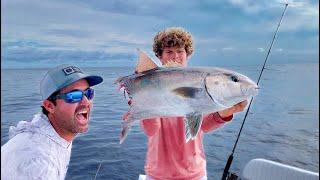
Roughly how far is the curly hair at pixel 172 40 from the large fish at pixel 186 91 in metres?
1.07

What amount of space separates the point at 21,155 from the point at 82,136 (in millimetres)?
9532

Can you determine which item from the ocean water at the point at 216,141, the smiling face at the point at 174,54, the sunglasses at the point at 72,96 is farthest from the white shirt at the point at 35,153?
the ocean water at the point at 216,141

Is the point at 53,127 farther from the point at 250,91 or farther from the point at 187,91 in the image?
the point at 250,91

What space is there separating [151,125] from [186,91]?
109 centimetres

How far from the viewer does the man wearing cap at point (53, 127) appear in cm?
254

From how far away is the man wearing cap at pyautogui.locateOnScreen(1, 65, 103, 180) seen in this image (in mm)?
2543

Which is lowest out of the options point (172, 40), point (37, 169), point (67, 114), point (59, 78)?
point (37, 169)

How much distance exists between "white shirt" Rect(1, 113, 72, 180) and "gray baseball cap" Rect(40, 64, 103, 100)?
0.65ft

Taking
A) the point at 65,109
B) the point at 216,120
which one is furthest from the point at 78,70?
the point at 216,120

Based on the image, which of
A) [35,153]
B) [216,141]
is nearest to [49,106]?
[35,153]

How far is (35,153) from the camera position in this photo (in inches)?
102

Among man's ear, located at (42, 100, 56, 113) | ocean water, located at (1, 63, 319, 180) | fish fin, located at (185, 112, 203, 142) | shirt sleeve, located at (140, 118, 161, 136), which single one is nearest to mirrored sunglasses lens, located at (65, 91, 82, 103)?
man's ear, located at (42, 100, 56, 113)

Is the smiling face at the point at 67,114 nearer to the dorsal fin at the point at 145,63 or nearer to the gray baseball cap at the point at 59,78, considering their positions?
the gray baseball cap at the point at 59,78

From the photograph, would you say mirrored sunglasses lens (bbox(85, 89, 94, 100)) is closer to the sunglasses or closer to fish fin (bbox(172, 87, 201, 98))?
the sunglasses
